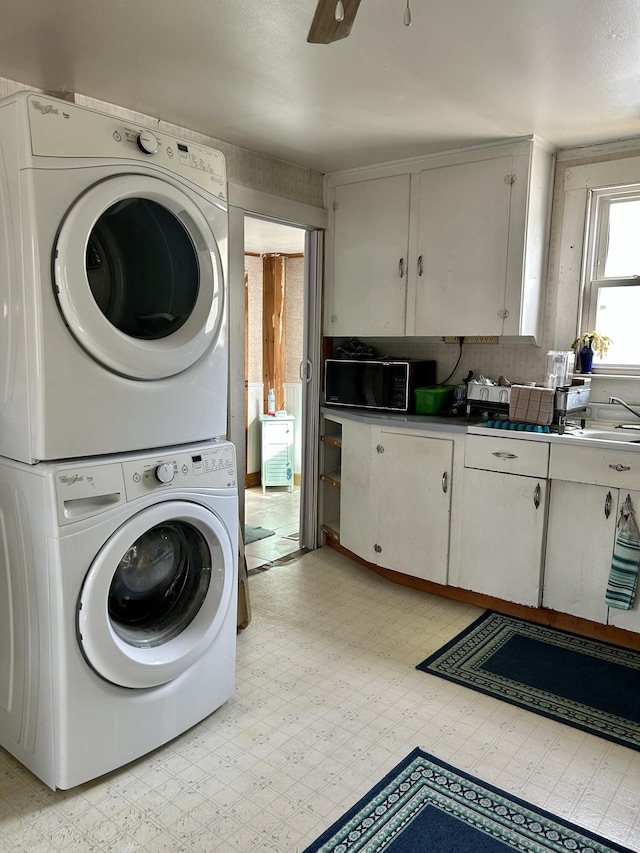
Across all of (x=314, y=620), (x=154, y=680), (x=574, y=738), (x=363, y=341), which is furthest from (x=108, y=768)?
(x=363, y=341)

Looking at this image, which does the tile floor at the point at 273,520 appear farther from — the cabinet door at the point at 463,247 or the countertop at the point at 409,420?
the cabinet door at the point at 463,247

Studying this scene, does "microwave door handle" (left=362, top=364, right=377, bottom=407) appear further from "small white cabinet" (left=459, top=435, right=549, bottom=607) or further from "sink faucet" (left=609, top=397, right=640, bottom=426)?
"sink faucet" (left=609, top=397, right=640, bottom=426)

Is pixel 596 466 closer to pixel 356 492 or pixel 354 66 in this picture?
pixel 356 492

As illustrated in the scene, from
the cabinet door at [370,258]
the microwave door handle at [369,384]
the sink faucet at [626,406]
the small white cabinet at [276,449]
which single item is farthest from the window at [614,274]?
the small white cabinet at [276,449]

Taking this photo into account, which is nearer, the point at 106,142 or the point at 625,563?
the point at 106,142

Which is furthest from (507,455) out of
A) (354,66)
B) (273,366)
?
(273,366)

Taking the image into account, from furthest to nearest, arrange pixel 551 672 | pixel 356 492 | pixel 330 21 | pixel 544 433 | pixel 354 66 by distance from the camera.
Answer: pixel 356 492
pixel 544 433
pixel 551 672
pixel 354 66
pixel 330 21

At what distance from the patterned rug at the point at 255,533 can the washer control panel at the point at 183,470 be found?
2105 millimetres

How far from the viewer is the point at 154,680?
75.7 inches

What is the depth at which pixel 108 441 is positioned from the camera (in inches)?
71.3

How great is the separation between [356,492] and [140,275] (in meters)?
1.94

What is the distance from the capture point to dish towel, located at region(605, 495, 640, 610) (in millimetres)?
2564

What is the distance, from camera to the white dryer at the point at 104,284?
163 centimetres

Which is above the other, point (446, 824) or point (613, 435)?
point (613, 435)
